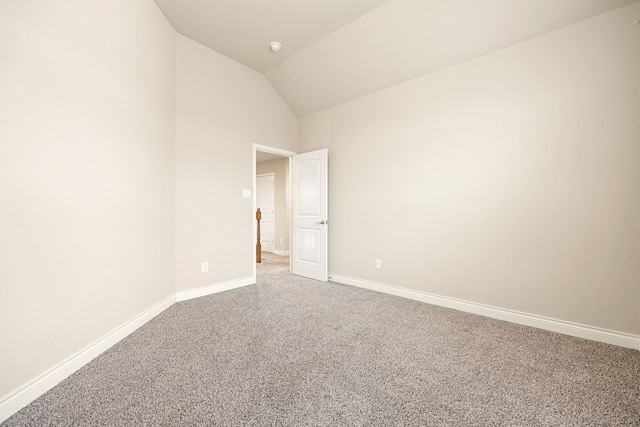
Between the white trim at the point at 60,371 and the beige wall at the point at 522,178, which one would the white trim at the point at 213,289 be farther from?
the beige wall at the point at 522,178

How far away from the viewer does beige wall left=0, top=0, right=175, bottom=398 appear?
135 centimetres

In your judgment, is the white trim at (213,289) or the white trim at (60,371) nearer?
the white trim at (60,371)

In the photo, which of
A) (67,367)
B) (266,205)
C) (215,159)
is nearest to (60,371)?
(67,367)

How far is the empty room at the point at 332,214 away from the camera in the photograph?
1.41 metres

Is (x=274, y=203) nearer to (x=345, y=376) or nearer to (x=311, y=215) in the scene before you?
(x=311, y=215)

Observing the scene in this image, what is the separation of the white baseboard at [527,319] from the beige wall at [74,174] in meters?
2.90

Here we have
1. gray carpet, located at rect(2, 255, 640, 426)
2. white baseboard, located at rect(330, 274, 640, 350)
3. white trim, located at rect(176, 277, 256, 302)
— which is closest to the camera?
gray carpet, located at rect(2, 255, 640, 426)

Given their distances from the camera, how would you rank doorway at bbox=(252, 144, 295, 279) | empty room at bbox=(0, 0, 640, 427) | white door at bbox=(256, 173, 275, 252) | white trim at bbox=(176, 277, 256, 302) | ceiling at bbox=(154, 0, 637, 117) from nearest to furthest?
1. empty room at bbox=(0, 0, 640, 427)
2. ceiling at bbox=(154, 0, 637, 117)
3. white trim at bbox=(176, 277, 256, 302)
4. doorway at bbox=(252, 144, 295, 279)
5. white door at bbox=(256, 173, 275, 252)

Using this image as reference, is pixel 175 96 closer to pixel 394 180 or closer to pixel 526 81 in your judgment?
pixel 394 180

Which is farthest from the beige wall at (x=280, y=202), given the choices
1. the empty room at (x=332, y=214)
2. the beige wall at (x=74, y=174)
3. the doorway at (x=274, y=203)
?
the beige wall at (x=74, y=174)

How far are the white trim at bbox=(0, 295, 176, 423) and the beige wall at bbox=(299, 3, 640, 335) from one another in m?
2.74

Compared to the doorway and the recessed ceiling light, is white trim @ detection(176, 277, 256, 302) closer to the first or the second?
the doorway

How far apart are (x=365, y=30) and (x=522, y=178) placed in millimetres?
2236

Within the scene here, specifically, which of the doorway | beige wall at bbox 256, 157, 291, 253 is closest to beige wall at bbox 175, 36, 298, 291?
the doorway
